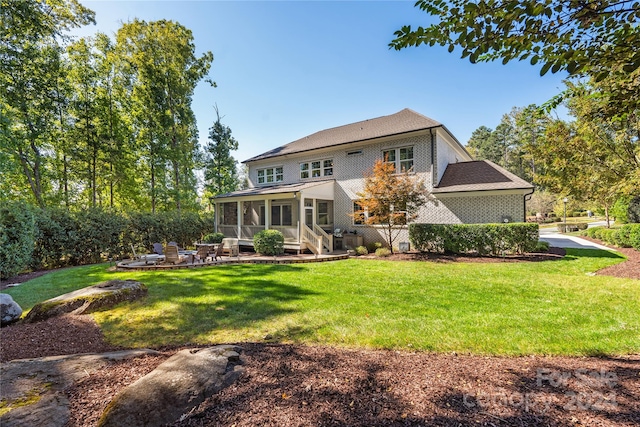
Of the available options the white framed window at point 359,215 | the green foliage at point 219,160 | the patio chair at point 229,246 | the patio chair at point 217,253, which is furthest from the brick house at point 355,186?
the green foliage at point 219,160

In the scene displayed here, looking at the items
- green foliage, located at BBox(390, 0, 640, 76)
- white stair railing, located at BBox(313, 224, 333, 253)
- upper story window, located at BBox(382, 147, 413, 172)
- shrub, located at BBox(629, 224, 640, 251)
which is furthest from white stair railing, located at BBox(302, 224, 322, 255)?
shrub, located at BBox(629, 224, 640, 251)

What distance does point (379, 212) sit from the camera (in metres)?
13.6

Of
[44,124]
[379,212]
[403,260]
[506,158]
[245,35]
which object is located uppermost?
[506,158]

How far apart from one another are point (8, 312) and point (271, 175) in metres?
17.1

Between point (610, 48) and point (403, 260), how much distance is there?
33.6 ft

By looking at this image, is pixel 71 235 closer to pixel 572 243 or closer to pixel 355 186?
pixel 355 186

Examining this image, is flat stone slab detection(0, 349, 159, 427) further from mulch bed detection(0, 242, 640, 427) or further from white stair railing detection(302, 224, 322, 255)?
white stair railing detection(302, 224, 322, 255)

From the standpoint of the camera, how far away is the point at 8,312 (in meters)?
4.81

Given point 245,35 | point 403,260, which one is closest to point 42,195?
point 245,35

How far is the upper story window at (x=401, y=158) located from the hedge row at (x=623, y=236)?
394 inches

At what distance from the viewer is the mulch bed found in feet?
6.68

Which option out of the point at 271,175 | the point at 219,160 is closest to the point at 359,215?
the point at 271,175

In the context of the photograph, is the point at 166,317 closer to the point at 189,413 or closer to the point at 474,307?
the point at 189,413

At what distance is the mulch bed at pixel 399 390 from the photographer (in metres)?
2.04
